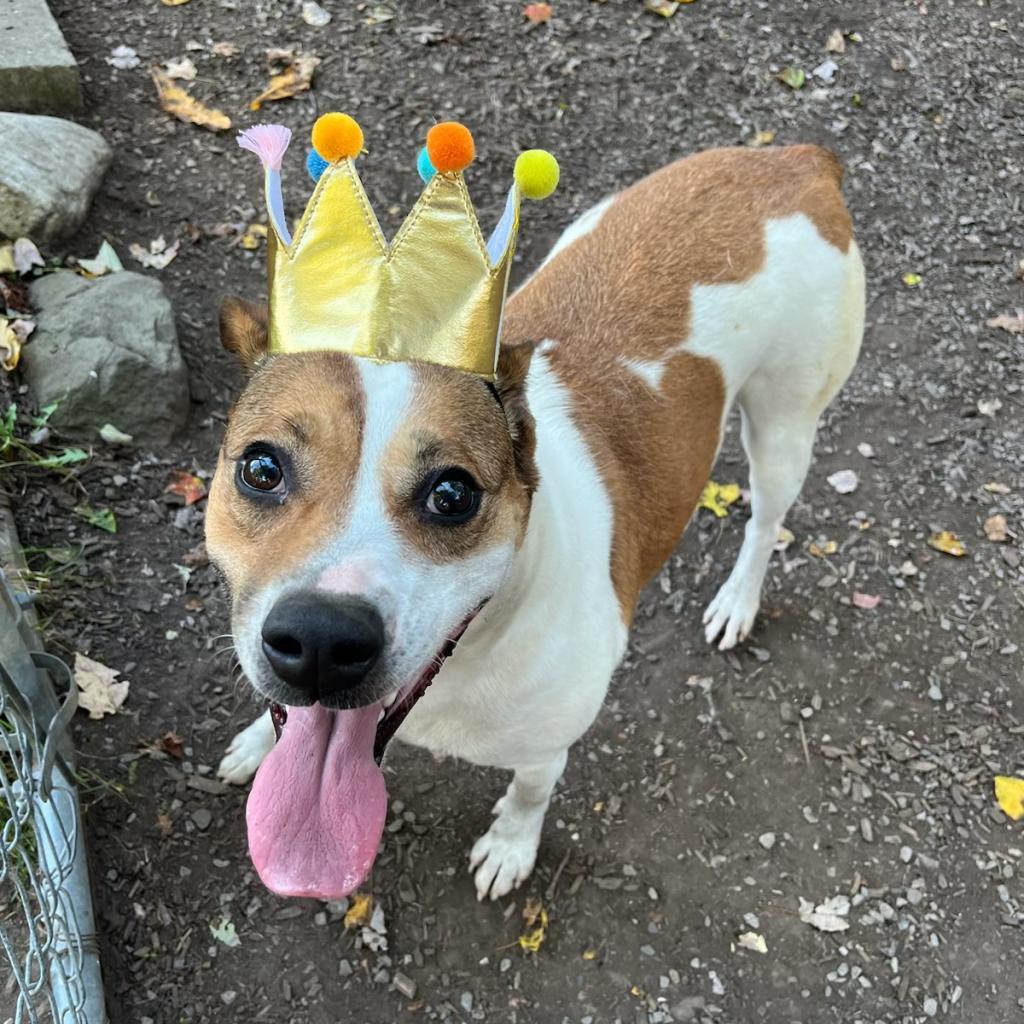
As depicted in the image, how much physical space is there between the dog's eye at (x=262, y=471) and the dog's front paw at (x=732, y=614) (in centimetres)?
265

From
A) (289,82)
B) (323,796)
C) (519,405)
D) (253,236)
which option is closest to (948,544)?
(519,405)

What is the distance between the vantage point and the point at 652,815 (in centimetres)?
389

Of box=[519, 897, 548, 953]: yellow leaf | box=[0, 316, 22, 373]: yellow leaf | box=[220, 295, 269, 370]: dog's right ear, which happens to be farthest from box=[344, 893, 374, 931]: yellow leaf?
box=[0, 316, 22, 373]: yellow leaf

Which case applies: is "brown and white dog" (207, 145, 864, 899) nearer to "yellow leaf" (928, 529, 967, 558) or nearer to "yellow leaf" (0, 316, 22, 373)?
"yellow leaf" (928, 529, 967, 558)

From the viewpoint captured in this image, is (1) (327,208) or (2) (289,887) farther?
(2) (289,887)

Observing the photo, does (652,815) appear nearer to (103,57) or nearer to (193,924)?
(193,924)

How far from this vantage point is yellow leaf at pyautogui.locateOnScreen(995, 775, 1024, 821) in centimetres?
405

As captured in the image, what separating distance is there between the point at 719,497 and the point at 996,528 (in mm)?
1414

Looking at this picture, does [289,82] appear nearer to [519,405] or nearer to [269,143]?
[269,143]

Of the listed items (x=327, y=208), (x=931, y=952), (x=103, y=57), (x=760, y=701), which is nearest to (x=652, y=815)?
(x=760, y=701)

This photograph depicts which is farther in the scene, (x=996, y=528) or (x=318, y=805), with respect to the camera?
(x=996, y=528)

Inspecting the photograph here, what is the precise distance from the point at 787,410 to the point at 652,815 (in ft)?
5.55

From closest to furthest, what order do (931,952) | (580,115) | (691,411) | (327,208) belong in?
1. (327,208)
2. (691,411)
3. (931,952)
4. (580,115)

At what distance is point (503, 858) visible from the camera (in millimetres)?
3516
